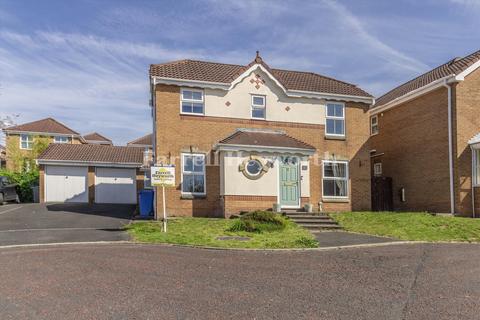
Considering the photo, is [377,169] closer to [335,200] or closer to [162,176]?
[335,200]

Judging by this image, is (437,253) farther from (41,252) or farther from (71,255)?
(41,252)

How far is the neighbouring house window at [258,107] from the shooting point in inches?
794

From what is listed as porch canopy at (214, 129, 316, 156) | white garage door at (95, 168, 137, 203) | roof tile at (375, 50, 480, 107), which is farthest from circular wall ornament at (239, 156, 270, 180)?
white garage door at (95, 168, 137, 203)

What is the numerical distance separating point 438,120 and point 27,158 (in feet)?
116

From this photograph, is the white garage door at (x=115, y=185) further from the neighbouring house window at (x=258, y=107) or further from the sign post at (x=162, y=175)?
the sign post at (x=162, y=175)

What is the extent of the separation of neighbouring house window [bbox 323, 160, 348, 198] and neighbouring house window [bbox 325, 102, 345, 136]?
4.99 ft

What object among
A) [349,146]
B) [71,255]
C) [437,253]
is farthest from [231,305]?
[349,146]

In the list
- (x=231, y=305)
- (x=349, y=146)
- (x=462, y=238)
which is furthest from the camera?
(x=349, y=146)

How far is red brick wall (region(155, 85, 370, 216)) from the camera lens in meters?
18.6

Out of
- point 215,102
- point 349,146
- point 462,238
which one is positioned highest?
point 215,102

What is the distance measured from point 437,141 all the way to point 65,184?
2365cm

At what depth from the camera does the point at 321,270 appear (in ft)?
28.4

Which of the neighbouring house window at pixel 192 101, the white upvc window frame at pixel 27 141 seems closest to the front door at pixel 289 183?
the neighbouring house window at pixel 192 101

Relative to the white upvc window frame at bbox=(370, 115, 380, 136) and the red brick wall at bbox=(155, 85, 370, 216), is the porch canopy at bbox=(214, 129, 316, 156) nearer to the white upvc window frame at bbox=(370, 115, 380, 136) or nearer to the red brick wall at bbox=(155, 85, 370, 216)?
the red brick wall at bbox=(155, 85, 370, 216)
